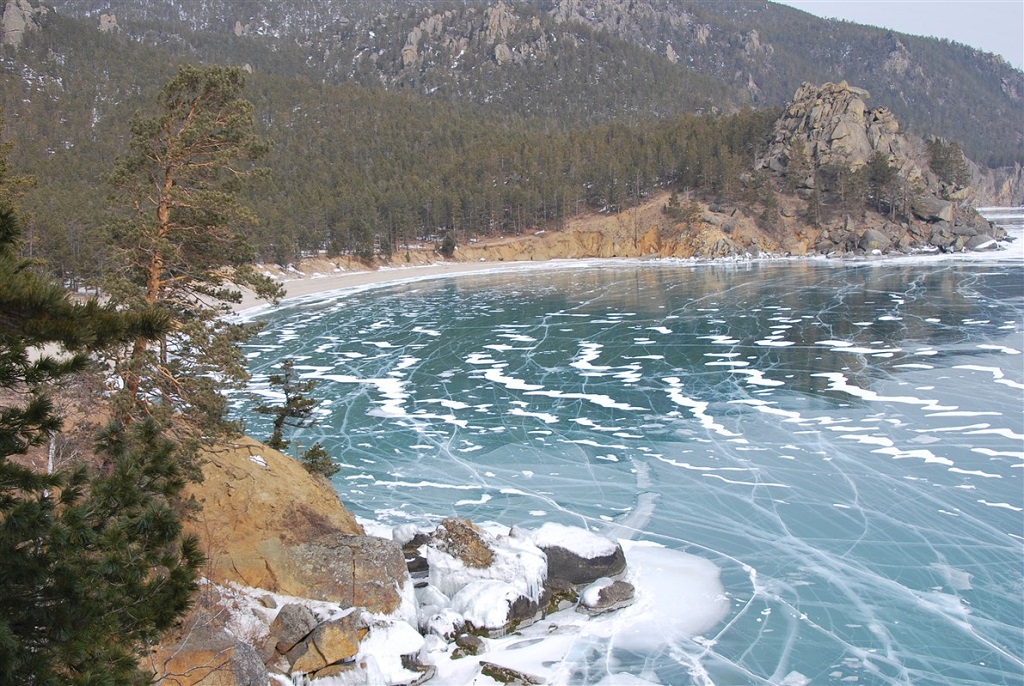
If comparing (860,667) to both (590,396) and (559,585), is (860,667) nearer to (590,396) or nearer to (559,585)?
(559,585)

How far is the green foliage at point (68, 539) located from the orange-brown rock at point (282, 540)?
4570mm

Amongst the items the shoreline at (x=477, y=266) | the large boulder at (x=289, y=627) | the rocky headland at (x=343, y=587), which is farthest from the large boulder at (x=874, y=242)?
the large boulder at (x=289, y=627)

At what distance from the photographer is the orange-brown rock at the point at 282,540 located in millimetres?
10562

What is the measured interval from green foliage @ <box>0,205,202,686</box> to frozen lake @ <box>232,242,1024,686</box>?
6.51m

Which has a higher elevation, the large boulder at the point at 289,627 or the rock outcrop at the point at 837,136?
the rock outcrop at the point at 837,136

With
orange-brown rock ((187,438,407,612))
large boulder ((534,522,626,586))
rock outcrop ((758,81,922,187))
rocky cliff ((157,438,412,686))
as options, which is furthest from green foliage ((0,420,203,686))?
rock outcrop ((758,81,922,187))

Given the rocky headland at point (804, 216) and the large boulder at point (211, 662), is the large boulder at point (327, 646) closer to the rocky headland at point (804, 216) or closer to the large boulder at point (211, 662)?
the large boulder at point (211, 662)

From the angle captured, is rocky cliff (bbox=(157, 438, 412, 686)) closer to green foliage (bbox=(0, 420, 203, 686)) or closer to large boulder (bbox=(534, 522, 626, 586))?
green foliage (bbox=(0, 420, 203, 686))

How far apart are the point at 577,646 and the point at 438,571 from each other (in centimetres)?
257

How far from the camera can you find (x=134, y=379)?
1020 centimetres

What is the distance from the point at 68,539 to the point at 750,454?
17.2 metres

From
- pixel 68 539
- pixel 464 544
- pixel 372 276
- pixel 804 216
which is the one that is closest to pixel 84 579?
pixel 68 539

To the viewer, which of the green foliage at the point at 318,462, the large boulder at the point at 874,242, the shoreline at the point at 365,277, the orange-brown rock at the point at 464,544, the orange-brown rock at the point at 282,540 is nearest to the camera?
the orange-brown rock at the point at 282,540

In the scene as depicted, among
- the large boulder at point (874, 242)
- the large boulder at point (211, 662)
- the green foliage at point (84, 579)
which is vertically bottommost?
the large boulder at point (211, 662)
